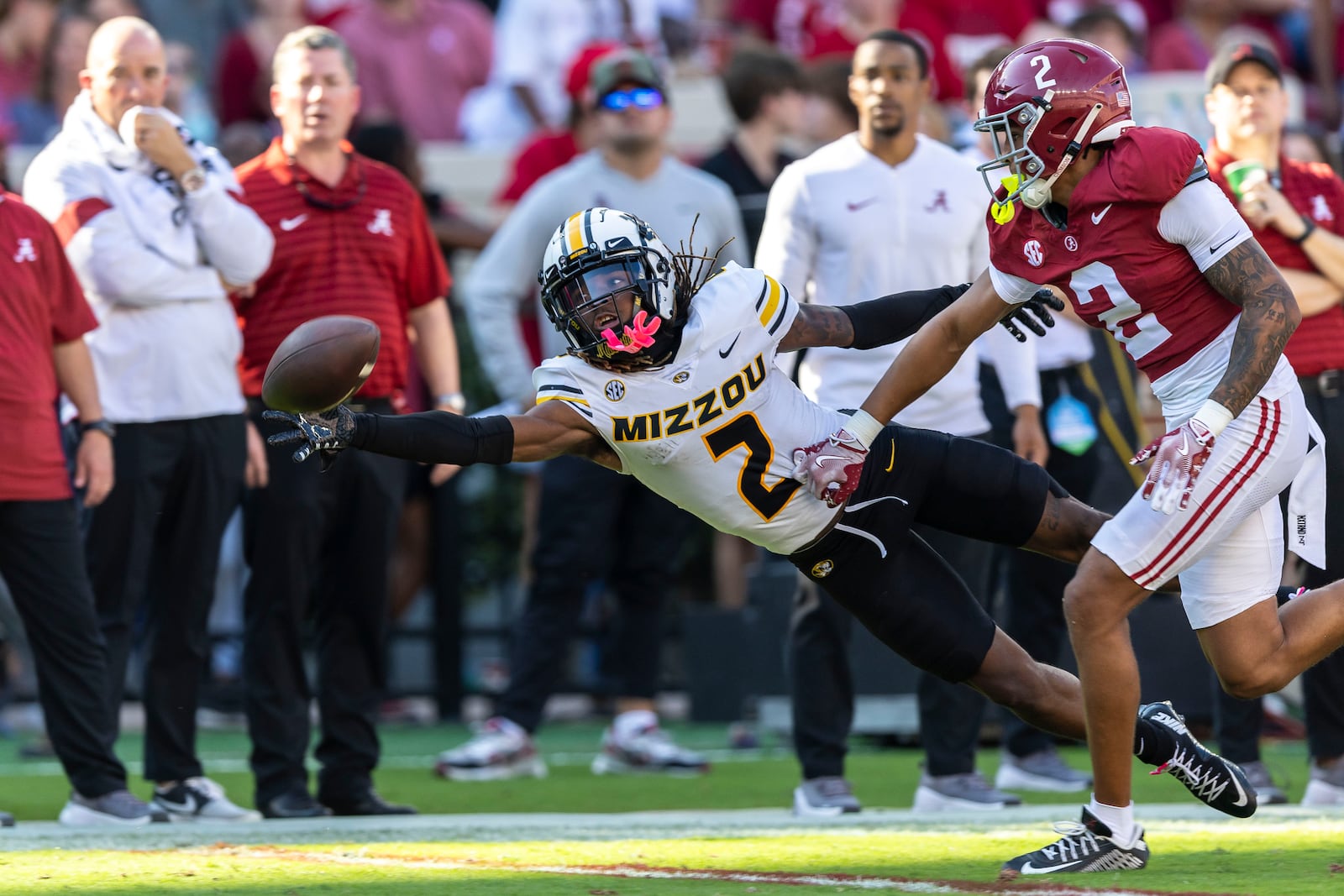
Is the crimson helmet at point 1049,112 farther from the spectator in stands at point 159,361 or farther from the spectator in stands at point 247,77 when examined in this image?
the spectator in stands at point 247,77

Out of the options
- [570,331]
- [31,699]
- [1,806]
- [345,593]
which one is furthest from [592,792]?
[31,699]

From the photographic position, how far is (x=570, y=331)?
16.4 feet

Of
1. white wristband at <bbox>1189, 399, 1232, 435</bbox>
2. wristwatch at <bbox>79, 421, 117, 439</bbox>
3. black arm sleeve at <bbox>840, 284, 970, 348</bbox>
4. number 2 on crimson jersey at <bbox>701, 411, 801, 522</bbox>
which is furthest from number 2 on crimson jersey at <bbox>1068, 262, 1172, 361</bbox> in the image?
wristwatch at <bbox>79, 421, 117, 439</bbox>

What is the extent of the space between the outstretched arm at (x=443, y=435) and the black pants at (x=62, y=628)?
5.31ft

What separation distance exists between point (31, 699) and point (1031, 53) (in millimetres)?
6187

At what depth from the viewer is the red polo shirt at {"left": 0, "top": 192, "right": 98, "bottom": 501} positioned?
235 inches

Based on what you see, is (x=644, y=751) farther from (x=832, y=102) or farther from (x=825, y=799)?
(x=832, y=102)

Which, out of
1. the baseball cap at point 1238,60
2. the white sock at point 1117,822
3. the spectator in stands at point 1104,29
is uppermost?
the spectator in stands at point 1104,29

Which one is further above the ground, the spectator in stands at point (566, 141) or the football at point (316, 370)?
the spectator in stands at point (566, 141)

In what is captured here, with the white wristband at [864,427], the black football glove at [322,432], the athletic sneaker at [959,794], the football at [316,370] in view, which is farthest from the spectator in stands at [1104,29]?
the black football glove at [322,432]

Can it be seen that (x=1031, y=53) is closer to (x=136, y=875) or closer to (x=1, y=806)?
(x=136, y=875)

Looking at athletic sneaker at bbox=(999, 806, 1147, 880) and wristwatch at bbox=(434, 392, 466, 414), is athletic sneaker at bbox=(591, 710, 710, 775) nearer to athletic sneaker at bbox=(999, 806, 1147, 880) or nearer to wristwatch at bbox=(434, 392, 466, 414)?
wristwatch at bbox=(434, 392, 466, 414)

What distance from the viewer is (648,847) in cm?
554

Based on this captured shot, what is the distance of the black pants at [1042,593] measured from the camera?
711 centimetres
